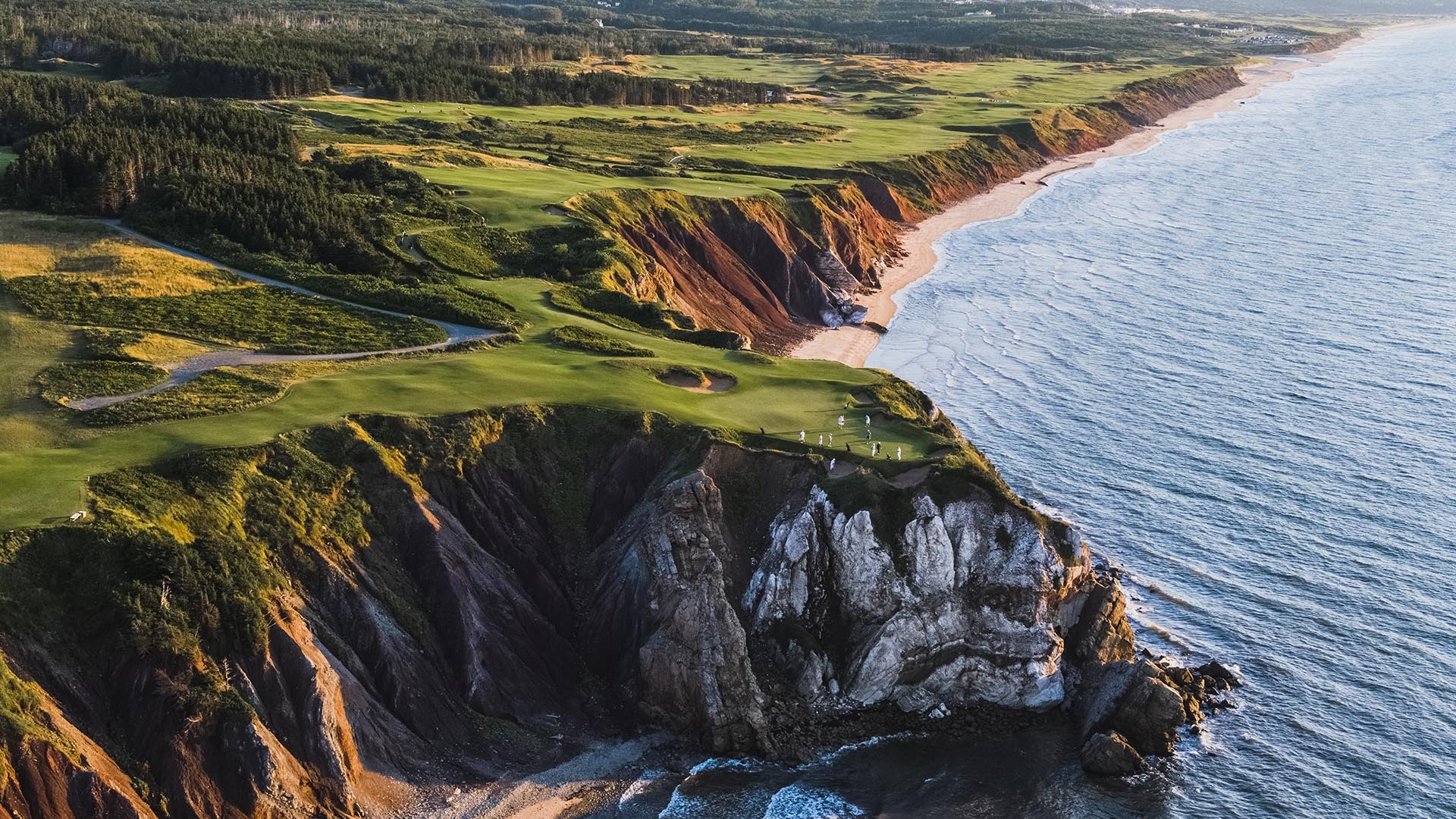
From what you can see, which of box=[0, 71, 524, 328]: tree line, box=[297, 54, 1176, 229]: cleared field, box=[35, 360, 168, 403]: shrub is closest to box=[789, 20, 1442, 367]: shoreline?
box=[297, 54, 1176, 229]: cleared field

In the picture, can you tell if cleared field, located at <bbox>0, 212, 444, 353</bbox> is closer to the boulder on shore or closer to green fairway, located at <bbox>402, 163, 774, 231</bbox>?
green fairway, located at <bbox>402, 163, 774, 231</bbox>

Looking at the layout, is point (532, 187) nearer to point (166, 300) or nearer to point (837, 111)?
point (166, 300)

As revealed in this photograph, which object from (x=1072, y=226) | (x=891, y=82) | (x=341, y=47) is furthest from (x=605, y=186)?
(x=891, y=82)

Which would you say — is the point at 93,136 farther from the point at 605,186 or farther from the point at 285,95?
the point at 285,95

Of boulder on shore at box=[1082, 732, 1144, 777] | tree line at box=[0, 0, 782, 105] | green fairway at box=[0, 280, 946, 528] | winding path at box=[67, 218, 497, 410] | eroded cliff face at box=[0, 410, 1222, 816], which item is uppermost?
tree line at box=[0, 0, 782, 105]

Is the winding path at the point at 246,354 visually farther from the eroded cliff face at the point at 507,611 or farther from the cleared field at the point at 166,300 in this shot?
the eroded cliff face at the point at 507,611

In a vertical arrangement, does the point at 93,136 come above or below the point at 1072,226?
above

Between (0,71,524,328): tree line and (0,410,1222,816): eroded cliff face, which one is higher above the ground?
(0,71,524,328): tree line
